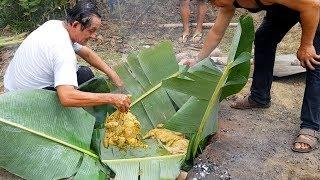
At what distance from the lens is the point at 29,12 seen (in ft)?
24.4

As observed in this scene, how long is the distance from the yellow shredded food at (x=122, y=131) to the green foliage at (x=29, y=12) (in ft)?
14.0

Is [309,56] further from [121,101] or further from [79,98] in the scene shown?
[79,98]

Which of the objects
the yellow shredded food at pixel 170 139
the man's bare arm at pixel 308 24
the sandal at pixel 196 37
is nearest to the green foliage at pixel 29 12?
the sandal at pixel 196 37

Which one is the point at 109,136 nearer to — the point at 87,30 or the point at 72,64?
the point at 72,64

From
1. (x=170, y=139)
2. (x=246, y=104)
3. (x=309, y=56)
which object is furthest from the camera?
(x=246, y=104)

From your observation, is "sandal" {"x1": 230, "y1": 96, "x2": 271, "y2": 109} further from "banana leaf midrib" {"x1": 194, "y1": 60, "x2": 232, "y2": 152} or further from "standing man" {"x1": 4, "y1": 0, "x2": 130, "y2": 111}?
"standing man" {"x1": 4, "y1": 0, "x2": 130, "y2": 111}

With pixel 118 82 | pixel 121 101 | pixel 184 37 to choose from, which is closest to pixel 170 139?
pixel 121 101

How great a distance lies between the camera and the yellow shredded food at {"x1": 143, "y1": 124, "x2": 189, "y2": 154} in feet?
12.4

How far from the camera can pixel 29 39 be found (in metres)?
3.86

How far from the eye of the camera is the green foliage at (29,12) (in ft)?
24.4

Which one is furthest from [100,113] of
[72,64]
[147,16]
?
[147,16]

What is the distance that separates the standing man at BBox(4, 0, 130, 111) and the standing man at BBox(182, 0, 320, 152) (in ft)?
3.67

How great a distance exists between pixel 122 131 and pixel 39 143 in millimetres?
696

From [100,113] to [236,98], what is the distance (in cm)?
190
